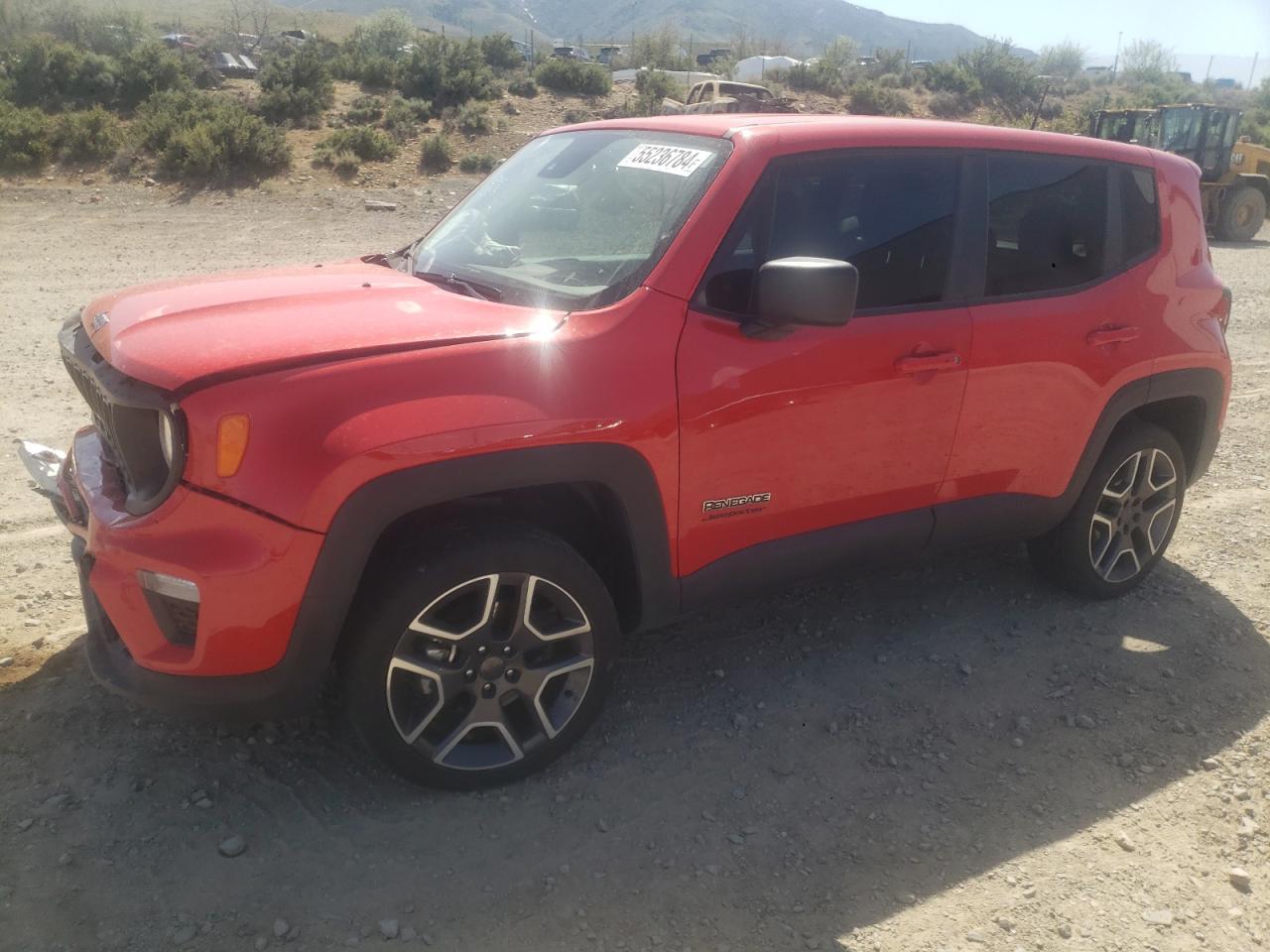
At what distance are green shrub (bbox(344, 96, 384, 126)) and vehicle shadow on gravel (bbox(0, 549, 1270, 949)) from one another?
19456 mm

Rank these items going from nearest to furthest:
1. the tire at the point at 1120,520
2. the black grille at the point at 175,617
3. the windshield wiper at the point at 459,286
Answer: the black grille at the point at 175,617 → the windshield wiper at the point at 459,286 → the tire at the point at 1120,520

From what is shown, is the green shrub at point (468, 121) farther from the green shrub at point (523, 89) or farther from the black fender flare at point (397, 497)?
the black fender flare at point (397, 497)

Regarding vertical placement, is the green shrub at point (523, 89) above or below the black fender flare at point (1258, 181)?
above

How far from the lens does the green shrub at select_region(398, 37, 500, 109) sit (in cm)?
2395

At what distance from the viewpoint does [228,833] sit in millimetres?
2801

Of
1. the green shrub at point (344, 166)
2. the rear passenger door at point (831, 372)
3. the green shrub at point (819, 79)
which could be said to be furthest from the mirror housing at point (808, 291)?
the green shrub at point (819, 79)

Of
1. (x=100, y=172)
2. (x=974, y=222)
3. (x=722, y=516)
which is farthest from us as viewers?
(x=100, y=172)

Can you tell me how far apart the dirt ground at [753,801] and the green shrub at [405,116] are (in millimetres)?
17562

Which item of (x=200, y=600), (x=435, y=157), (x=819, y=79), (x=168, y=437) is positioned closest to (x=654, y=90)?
(x=819, y=79)

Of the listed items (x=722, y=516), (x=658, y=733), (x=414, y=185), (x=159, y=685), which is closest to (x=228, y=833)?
(x=159, y=685)

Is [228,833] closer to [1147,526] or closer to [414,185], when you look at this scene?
[1147,526]

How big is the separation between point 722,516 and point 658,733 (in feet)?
2.56

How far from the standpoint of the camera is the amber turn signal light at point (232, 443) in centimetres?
243

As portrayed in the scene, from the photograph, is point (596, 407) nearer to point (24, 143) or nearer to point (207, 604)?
point (207, 604)
